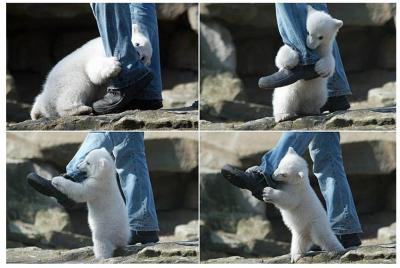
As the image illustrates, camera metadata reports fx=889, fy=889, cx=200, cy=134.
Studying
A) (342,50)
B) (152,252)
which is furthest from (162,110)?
(342,50)

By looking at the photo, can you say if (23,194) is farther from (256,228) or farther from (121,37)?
(256,228)

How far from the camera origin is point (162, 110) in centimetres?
448

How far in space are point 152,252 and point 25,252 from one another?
0.72m

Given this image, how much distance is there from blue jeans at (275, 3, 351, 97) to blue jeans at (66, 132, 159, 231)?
88 cm

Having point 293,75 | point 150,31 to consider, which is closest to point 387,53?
point 293,75

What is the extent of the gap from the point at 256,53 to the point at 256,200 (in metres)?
0.90

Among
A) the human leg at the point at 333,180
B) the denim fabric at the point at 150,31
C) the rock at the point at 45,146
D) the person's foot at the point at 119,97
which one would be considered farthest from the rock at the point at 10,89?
the human leg at the point at 333,180

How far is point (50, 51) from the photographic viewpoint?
5.02 metres

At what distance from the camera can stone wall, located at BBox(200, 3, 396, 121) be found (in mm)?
4793

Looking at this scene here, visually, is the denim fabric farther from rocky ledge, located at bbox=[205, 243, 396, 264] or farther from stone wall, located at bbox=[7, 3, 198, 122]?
rocky ledge, located at bbox=[205, 243, 396, 264]

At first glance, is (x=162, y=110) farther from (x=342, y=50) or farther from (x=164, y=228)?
(x=342, y=50)

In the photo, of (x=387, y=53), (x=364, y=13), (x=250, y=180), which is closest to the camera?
(x=250, y=180)

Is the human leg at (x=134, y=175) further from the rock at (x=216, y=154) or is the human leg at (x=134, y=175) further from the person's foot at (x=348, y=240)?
the person's foot at (x=348, y=240)

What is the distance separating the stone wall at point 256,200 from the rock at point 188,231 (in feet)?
0.17
